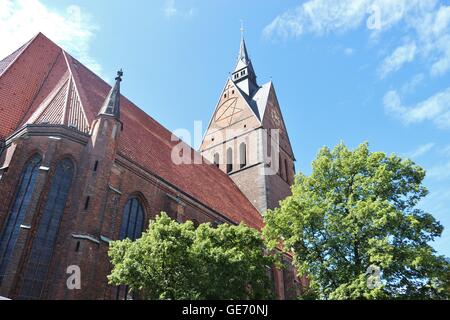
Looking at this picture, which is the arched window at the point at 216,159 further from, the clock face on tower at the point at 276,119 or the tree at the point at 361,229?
the tree at the point at 361,229

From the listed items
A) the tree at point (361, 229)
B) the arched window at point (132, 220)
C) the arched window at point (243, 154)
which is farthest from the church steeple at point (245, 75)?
the tree at point (361, 229)

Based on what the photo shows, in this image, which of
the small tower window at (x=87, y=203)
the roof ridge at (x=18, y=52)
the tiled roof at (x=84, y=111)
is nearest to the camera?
the small tower window at (x=87, y=203)

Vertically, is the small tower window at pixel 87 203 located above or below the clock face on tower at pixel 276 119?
below

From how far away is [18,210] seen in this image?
10.9 m

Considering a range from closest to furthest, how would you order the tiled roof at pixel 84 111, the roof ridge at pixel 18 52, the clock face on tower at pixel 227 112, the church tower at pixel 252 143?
the tiled roof at pixel 84 111 → the roof ridge at pixel 18 52 → the church tower at pixel 252 143 → the clock face on tower at pixel 227 112

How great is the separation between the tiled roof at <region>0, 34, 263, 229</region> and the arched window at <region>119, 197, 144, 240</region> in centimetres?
158

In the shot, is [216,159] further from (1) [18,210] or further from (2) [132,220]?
(1) [18,210]

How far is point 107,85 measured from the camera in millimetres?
19484

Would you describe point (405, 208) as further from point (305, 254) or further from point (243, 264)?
point (243, 264)

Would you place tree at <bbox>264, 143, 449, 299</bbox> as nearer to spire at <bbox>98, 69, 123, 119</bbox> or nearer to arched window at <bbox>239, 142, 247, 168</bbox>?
spire at <bbox>98, 69, 123, 119</bbox>

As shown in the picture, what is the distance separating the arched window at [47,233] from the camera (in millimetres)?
9836

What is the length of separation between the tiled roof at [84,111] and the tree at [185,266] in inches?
226

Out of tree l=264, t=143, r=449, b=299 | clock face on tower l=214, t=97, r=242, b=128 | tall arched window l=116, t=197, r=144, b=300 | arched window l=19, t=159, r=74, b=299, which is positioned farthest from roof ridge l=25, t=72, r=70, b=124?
clock face on tower l=214, t=97, r=242, b=128

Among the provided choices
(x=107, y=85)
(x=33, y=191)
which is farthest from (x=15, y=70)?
(x=33, y=191)
